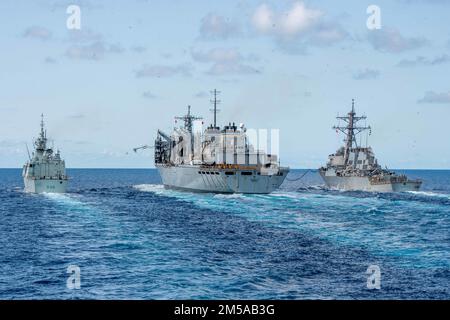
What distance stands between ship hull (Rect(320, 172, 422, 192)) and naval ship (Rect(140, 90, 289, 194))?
102 ft

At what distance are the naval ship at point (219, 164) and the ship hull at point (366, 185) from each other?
30958 millimetres

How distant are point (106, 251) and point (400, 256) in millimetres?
22031

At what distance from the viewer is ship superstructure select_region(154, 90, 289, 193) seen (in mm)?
108812

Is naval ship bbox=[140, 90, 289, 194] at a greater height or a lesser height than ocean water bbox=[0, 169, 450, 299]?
greater

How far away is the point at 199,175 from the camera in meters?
115

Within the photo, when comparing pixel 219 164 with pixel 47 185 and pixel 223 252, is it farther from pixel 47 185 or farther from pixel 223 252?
pixel 223 252

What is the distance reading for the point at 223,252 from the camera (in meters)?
45.0

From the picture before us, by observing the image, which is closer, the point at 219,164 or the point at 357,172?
the point at 219,164
